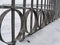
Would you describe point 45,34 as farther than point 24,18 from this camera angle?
Yes

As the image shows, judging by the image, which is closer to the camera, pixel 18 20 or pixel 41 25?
pixel 18 20

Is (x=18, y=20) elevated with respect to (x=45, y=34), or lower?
elevated

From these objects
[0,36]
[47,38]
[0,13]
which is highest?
[0,13]

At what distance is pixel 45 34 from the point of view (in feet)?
4.60

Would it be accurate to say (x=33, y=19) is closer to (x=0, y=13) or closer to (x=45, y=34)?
(x=45, y=34)

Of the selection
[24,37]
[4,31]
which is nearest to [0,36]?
[4,31]

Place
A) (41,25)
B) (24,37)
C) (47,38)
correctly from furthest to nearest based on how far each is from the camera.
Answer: (41,25) < (47,38) < (24,37)

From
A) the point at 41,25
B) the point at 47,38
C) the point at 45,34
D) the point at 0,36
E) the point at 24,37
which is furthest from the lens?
the point at 41,25

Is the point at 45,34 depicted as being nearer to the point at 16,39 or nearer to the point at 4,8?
the point at 16,39

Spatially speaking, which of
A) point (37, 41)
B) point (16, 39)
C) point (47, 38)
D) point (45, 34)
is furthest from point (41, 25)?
point (16, 39)

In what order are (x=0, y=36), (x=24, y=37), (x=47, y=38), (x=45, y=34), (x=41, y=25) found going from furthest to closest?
1. (x=41, y=25)
2. (x=45, y=34)
3. (x=47, y=38)
4. (x=24, y=37)
5. (x=0, y=36)

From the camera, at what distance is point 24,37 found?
119 cm

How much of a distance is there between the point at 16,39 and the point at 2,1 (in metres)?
0.33

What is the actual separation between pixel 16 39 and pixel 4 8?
285 mm
